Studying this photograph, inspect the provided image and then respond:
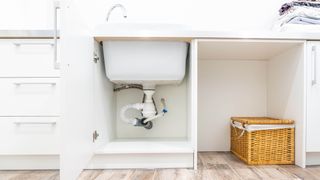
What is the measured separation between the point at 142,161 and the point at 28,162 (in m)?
0.61

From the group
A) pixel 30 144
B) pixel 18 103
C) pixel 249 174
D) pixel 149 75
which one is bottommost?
pixel 249 174

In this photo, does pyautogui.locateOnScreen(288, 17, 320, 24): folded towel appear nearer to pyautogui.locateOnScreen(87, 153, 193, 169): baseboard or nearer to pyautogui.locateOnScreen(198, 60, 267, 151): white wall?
pyautogui.locateOnScreen(198, 60, 267, 151): white wall

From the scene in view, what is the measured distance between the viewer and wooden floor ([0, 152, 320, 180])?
1.13 metres

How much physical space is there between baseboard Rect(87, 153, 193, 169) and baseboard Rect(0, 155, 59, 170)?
0.23m

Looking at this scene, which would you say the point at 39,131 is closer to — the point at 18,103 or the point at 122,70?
the point at 18,103

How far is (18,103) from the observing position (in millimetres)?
1168

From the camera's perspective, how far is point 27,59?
3.84ft

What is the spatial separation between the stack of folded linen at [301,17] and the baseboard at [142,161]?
38.9 inches

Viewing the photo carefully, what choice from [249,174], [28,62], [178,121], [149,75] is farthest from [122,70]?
[249,174]

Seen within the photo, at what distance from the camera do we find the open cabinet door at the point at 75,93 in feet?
2.58

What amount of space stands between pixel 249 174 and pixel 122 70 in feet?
2.84

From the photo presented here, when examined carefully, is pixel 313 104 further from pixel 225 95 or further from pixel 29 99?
pixel 29 99

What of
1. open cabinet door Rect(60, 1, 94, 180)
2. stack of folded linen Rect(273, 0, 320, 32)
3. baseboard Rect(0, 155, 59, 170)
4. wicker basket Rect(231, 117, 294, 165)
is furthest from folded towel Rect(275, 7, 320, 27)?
baseboard Rect(0, 155, 59, 170)

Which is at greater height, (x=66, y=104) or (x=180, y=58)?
(x=180, y=58)
